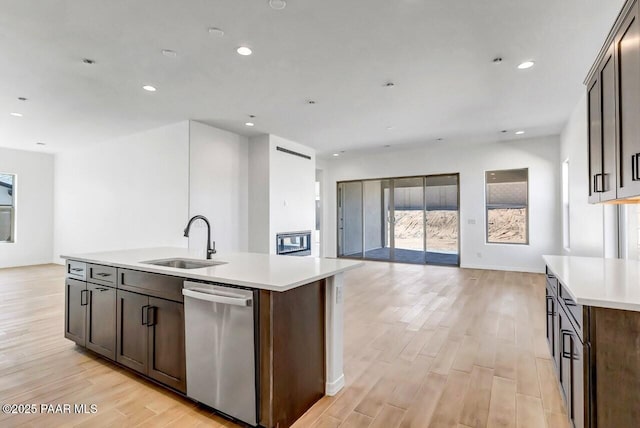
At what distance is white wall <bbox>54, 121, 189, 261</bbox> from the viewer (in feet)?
17.9

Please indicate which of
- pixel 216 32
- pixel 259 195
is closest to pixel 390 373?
pixel 216 32

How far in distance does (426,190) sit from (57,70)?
7162mm

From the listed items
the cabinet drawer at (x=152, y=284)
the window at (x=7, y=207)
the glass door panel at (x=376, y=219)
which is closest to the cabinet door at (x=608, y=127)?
the cabinet drawer at (x=152, y=284)

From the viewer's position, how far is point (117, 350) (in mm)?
2523

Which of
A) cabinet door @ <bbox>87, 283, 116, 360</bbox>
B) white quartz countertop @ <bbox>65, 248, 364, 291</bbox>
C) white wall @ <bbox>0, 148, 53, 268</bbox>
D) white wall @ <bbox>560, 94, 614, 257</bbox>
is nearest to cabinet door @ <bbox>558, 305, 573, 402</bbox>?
white quartz countertop @ <bbox>65, 248, 364, 291</bbox>

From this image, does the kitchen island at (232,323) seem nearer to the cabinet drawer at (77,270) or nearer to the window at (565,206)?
the cabinet drawer at (77,270)

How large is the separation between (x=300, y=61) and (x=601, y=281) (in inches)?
119

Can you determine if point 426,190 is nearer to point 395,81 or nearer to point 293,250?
point 293,250

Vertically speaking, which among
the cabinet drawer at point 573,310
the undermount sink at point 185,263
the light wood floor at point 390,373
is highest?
the undermount sink at point 185,263

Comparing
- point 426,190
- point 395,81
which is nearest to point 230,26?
point 395,81

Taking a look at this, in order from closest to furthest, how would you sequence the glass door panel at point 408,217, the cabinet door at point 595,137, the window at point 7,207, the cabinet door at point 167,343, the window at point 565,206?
the cabinet door at point 167,343 → the cabinet door at point 595,137 → the window at point 565,206 → the window at point 7,207 → the glass door panel at point 408,217

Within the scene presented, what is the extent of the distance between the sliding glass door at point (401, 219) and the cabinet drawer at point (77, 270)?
22.4 feet

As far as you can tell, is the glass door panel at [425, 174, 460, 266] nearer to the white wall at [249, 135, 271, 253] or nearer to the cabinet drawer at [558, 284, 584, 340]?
the white wall at [249, 135, 271, 253]

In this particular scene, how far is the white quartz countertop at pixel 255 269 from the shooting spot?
1.83 m
